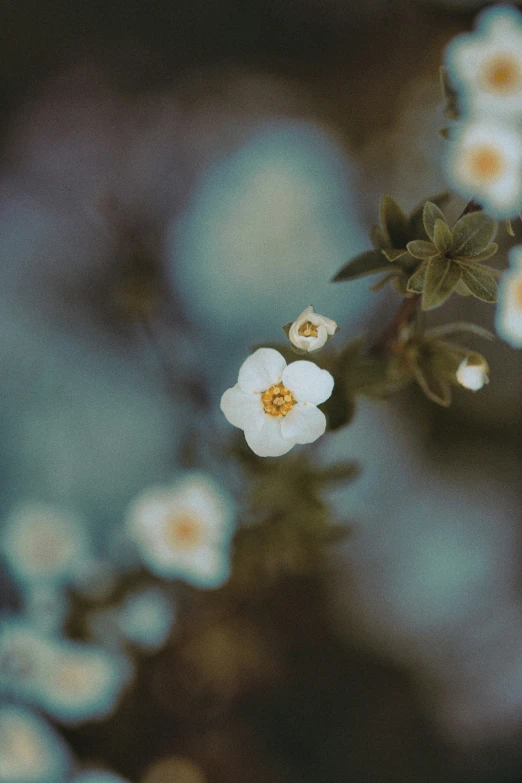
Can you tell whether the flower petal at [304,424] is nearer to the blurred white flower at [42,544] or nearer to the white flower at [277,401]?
the white flower at [277,401]

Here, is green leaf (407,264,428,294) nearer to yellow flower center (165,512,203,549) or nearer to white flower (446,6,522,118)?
white flower (446,6,522,118)

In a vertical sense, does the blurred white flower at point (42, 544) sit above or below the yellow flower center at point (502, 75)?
below

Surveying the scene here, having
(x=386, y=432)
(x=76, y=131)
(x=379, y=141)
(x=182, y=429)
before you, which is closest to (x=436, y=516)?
(x=386, y=432)

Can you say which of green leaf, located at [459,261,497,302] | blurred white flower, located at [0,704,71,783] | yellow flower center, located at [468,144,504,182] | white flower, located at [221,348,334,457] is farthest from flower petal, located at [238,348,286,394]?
blurred white flower, located at [0,704,71,783]

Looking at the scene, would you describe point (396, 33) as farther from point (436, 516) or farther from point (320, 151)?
point (436, 516)

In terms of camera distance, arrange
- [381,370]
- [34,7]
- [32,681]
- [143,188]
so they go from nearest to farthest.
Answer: [381,370] < [32,681] < [34,7] < [143,188]

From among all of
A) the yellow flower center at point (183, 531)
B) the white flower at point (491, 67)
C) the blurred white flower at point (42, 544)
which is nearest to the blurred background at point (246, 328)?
the blurred white flower at point (42, 544)
